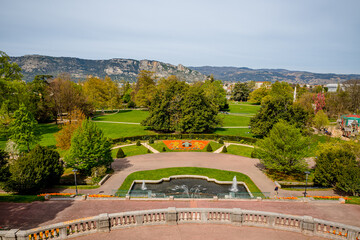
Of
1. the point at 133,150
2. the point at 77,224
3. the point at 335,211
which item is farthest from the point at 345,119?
the point at 77,224

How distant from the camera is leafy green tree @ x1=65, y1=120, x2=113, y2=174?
102ft

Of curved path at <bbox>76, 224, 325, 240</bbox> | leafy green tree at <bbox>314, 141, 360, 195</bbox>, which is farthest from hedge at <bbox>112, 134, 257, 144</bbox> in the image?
curved path at <bbox>76, 224, 325, 240</bbox>

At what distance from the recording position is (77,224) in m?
15.0

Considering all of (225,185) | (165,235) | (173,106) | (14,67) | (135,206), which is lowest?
(225,185)

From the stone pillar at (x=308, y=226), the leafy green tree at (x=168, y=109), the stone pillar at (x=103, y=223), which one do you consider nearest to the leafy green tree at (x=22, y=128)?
the leafy green tree at (x=168, y=109)

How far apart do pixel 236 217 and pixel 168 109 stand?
1736 inches

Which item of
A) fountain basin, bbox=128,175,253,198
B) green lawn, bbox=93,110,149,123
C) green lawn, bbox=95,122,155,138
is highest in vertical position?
green lawn, bbox=93,110,149,123

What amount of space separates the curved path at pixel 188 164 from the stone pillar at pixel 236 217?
50.6ft

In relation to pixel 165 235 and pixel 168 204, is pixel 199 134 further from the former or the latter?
pixel 165 235

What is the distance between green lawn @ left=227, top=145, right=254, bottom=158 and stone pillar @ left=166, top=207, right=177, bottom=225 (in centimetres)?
3086

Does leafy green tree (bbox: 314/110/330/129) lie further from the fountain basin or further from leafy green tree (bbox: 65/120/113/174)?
leafy green tree (bbox: 65/120/113/174)

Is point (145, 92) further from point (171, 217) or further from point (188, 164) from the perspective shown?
point (171, 217)

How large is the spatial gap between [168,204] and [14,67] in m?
59.8

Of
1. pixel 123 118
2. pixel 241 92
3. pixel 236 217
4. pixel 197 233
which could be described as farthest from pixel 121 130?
pixel 241 92
